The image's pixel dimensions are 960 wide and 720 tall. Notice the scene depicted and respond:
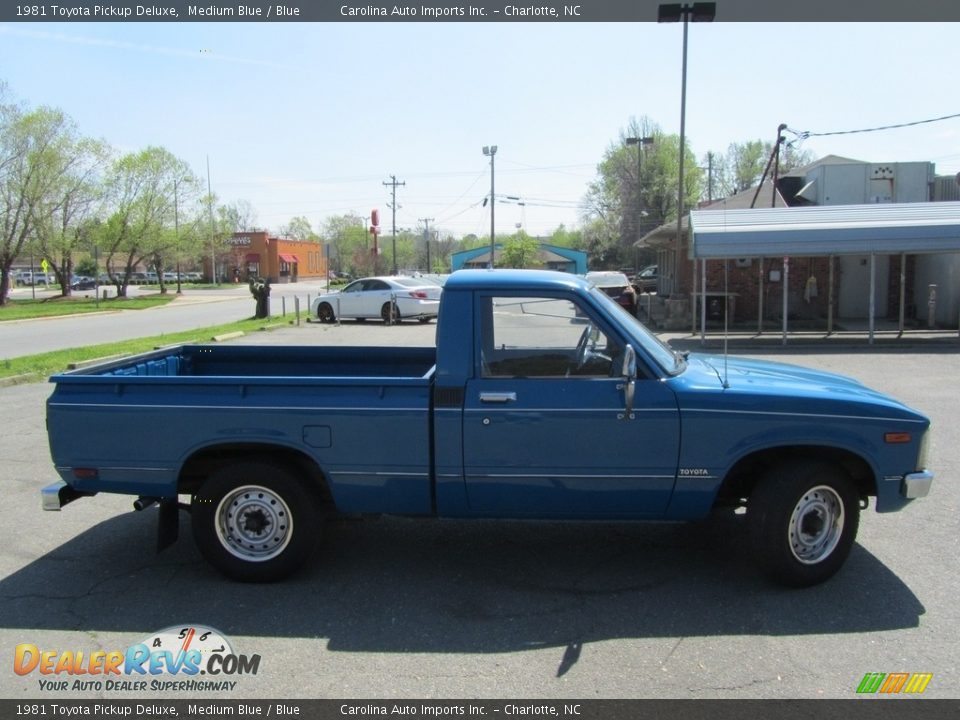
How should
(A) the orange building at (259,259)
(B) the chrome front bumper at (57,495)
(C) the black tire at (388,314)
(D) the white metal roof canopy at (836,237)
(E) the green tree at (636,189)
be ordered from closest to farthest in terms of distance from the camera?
(B) the chrome front bumper at (57,495)
(D) the white metal roof canopy at (836,237)
(C) the black tire at (388,314)
(E) the green tree at (636,189)
(A) the orange building at (259,259)

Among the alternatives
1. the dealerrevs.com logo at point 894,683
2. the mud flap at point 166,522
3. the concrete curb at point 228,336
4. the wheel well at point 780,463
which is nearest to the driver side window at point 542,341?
the wheel well at point 780,463

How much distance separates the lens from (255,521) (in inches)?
185

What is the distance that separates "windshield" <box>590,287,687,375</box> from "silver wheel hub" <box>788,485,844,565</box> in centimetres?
106

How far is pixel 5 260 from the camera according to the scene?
127 ft

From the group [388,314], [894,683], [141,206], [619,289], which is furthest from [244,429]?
[141,206]

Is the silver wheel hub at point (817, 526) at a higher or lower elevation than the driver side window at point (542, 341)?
lower

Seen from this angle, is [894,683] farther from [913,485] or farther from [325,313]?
[325,313]

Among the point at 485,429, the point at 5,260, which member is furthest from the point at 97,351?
the point at 5,260

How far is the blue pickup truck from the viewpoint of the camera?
443 cm

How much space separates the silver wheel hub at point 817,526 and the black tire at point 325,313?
22605 millimetres

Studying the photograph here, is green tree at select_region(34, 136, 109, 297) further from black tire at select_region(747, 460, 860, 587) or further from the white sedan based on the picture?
black tire at select_region(747, 460, 860, 587)

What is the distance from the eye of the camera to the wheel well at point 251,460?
471 centimetres

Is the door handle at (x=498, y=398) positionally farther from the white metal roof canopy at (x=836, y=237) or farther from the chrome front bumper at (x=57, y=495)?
the white metal roof canopy at (x=836, y=237)

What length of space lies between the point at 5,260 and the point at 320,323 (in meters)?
22.7
